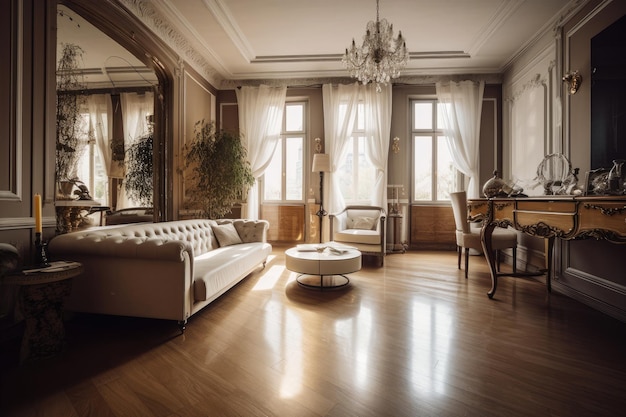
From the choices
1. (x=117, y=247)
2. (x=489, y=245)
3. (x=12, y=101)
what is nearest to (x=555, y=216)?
(x=489, y=245)

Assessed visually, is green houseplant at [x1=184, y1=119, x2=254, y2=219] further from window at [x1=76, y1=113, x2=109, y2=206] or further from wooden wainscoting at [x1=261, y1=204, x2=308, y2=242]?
window at [x1=76, y1=113, x2=109, y2=206]

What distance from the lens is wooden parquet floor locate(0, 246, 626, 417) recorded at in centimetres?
120

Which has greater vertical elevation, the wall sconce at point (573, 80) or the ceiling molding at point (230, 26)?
the ceiling molding at point (230, 26)

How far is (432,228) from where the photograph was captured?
4.74 meters

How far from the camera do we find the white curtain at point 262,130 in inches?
188

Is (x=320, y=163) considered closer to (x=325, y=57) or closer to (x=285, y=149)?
(x=285, y=149)

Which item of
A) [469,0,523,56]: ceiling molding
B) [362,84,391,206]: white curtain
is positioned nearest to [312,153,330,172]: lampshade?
[362,84,391,206]: white curtain

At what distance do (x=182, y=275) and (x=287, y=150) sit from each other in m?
3.49

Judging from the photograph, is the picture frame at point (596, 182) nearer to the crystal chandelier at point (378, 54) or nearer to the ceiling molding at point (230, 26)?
the crystal chandelier at point (378, 54)

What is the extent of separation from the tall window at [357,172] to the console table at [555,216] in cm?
222

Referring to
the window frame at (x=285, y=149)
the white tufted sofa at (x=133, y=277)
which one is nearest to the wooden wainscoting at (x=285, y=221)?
the window frame at (x=285, y=149)

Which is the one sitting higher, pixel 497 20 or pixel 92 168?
pixel 497 20

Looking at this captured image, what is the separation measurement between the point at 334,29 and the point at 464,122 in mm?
2426

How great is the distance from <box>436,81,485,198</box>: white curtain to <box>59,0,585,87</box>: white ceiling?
28 cm
